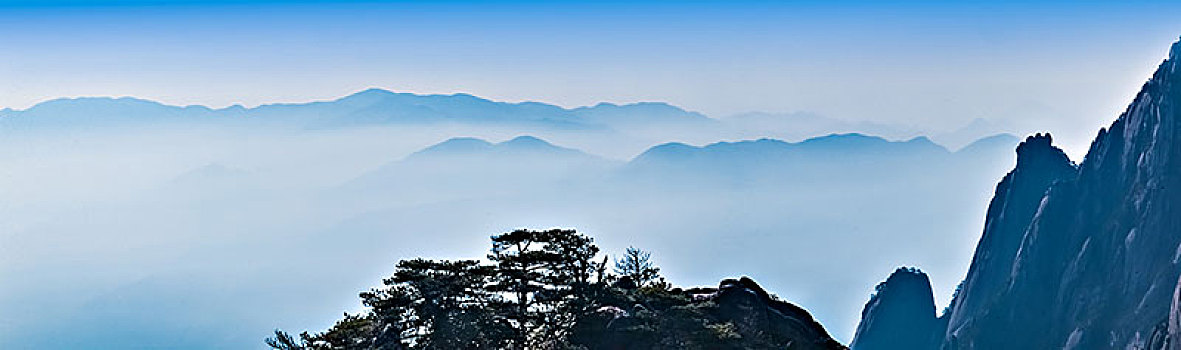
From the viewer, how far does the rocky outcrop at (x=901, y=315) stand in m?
153

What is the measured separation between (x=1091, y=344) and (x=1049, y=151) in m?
30.9

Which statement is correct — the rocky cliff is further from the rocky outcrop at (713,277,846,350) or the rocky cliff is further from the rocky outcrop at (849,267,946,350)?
the rocky outcrop at (713,277,846,350)

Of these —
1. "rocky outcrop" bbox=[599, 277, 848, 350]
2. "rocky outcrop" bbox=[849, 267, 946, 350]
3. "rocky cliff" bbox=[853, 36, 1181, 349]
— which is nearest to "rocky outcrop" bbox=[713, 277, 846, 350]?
"rocky outcrop" bbox=[599, 277, 848, 350]

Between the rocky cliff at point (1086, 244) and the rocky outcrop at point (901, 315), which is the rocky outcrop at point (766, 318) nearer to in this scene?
the rocky cliff at point (1086, 244)

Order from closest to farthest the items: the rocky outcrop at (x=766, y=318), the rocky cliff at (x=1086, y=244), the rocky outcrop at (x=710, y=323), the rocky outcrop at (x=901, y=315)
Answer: the rocky outcrop at (x=710, y=323) < the rocky outcrop at (x=766, y=318) < the rocky cliff at (x=1086, y=244) < the rocky outcrop at (x=901, y=315)

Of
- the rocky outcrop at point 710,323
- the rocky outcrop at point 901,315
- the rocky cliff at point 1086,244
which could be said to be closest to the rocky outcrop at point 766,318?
the rocky outcrop at point 710,323

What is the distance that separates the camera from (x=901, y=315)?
154 meters

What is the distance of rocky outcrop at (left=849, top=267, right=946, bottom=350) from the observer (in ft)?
502

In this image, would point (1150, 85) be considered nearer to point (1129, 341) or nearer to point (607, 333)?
point (1129, 341)

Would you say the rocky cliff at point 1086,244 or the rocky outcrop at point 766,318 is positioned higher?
the rocky cliff at point 1086,244

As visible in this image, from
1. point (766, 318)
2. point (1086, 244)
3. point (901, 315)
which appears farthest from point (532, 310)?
point (901, 315)

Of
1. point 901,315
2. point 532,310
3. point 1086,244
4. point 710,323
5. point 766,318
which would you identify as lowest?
point 710,323

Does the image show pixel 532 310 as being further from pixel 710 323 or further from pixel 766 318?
pixel 766 318

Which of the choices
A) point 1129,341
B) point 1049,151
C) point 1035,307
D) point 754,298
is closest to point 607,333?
point 754,298
